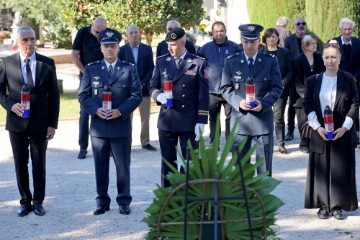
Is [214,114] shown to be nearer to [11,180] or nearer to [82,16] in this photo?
[11,180]

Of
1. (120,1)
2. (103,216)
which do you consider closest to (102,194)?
(103,216)

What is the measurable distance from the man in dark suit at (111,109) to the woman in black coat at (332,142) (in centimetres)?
186

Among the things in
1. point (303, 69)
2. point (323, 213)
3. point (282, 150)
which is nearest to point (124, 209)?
point (323, 213)

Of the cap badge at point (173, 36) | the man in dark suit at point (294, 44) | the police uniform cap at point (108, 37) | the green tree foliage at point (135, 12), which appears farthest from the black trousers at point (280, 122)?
the green tree foliage at point (135, 12)

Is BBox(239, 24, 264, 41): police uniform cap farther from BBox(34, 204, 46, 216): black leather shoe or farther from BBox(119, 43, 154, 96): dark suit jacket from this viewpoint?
BBox(119, 43, 154, 96): dark suit jacket

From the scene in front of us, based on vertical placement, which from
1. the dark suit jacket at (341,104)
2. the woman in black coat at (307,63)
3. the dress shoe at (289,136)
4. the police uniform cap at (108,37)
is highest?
the police uniform cap at (108,37)

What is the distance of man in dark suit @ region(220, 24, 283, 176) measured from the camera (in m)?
8.38

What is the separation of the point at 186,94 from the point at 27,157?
1.79 metres

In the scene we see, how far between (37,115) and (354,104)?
323 centimetres

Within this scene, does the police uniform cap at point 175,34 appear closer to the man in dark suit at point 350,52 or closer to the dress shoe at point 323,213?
the dress shoe at point 323,213

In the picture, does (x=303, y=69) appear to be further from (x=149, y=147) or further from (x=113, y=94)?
(x=113, y=94)

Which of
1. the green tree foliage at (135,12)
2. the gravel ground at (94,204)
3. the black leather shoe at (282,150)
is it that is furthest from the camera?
the green tree foliage at (135,12)

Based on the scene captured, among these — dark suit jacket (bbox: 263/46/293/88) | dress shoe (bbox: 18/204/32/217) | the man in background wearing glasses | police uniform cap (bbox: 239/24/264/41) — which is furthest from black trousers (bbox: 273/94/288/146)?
dress shoe (bbox: 18/204/32/217)

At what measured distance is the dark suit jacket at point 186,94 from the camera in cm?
847
